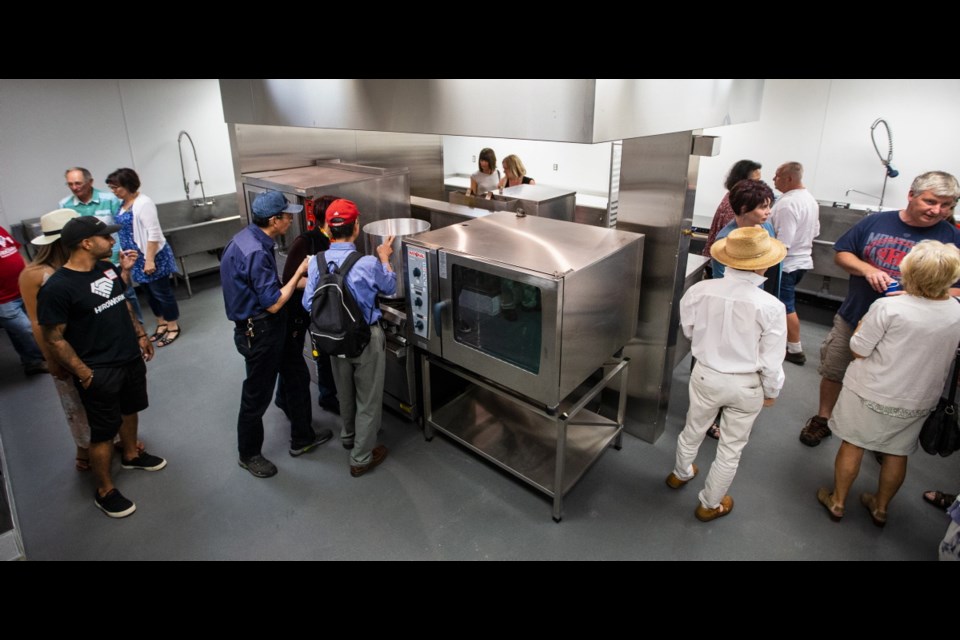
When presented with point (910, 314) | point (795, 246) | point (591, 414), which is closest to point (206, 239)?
point (591, 414)

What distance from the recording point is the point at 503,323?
2559 mm

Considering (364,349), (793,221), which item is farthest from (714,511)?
(793,221)

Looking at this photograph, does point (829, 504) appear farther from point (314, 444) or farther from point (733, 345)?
point (314, 444)

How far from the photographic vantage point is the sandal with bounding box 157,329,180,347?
452cm

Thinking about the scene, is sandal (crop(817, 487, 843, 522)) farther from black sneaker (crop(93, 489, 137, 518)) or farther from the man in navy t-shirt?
black sneaker (crop(93, 489, 137, 518))

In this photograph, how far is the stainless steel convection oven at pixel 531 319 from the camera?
93.2 inches

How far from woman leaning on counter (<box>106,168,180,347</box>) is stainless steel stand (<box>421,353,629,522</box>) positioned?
264 centimetres

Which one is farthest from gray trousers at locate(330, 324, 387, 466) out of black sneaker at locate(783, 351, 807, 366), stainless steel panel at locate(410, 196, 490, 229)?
black sneaker at locate(783, 351, 807, 366)

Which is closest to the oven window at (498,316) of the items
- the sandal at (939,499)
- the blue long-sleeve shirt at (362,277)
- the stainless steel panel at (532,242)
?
the stainless steel panel at (532,242)

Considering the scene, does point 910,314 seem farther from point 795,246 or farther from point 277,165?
point 277,165

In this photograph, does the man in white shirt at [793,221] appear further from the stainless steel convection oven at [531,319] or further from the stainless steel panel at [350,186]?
the stainless steel panel at [350,186]

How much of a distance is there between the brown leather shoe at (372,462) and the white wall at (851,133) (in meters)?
4.19

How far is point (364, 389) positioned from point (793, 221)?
2.95 metres

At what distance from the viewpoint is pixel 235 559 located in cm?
249
